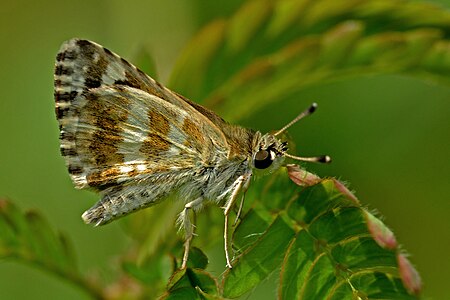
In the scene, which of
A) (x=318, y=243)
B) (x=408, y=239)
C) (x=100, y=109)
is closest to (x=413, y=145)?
(x=408, y=239)

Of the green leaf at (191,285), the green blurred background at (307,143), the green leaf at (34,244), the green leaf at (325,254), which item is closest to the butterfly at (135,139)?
the green leaf at (34,244)

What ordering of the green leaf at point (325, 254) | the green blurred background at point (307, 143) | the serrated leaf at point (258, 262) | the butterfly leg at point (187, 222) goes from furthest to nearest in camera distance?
the green blurred background at point (307, 143) < the butterfly leg at point (187, 222) < the serrated leaf at point (258, 262) < the green leaf at point (325, 254)

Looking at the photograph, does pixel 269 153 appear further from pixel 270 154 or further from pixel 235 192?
pixel 235 192

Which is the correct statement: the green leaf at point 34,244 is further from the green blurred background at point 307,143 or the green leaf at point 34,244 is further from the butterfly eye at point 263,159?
the green blurred background at point 307,143

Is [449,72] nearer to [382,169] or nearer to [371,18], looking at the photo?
[371,18]

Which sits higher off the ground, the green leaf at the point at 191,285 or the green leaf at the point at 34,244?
the green leaf at the point at 191,285

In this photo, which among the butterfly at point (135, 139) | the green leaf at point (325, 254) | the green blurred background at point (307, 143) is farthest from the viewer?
the green blurred background at point (307, 143)

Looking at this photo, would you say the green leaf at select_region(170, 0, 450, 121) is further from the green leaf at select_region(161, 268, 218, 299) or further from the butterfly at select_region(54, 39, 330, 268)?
the green leaf at select_region(161, 268, 218, 299)

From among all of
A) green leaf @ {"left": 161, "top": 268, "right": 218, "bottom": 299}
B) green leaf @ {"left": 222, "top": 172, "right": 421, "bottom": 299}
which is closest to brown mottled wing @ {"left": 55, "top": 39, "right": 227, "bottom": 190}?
green leaf @ {"left": 222, "top": 172, "right": 421, "bottom": 299}
